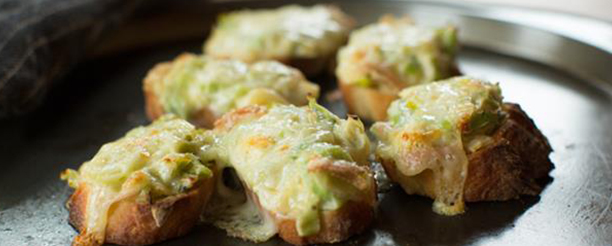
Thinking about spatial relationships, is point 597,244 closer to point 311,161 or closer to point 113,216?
point 311,161

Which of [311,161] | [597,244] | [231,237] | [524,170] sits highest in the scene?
[311,161]

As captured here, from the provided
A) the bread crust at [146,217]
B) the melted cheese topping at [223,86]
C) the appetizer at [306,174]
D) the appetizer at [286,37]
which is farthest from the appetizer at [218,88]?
the bread crust at [146,217]

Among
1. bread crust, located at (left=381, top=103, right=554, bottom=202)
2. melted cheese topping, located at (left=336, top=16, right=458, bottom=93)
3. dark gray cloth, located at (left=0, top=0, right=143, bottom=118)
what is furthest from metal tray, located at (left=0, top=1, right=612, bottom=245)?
melted cheese topping, located at (left=336, top=16, right=458, bottom=93)

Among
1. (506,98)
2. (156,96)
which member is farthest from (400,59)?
(156,96)

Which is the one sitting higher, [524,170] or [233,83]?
[233,83]

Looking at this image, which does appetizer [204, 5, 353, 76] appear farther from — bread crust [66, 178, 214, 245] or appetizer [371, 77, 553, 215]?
bread crust [66, 178, 214, 245]

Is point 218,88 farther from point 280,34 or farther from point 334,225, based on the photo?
point 334,225

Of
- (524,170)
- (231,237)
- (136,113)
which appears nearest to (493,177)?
(524,170)

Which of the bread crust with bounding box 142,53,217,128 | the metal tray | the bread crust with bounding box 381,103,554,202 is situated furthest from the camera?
the bread crust with bounding box 142,53,217,128
